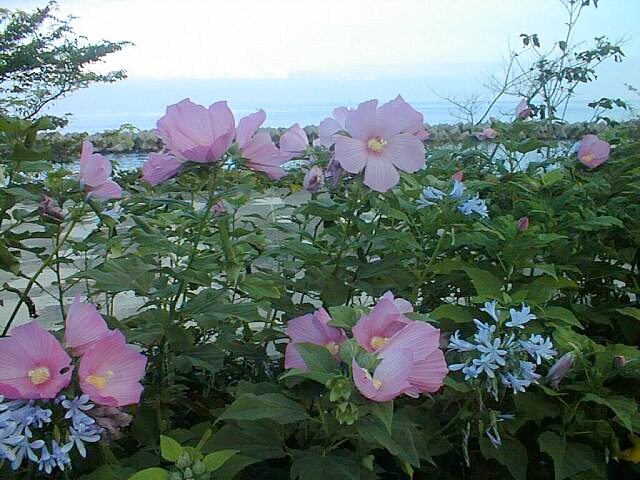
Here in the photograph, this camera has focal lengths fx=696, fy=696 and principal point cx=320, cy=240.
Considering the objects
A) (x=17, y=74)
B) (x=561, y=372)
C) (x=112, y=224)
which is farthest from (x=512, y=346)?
(x=17, y=74)

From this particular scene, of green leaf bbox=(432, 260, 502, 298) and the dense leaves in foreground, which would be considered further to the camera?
green leaf bbox=(432, 260, 502, 298)

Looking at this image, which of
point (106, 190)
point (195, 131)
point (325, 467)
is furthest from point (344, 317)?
point (106, 190)

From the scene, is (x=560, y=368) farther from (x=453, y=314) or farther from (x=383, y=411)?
(x=383, y=411)

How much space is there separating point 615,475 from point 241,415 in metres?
0.64

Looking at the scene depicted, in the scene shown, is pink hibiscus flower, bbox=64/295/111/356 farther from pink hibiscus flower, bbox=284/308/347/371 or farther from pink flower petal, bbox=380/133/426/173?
pink flower petal, bbox=380/133/426/173

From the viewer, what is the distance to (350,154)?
790mm

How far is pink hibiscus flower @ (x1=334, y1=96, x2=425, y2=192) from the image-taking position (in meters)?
0.79

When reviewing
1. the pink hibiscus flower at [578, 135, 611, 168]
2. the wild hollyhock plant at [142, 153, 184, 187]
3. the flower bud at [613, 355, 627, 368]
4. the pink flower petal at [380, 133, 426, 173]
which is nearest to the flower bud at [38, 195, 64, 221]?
the wild hollyhock plant at [142, 153, 184, 187]

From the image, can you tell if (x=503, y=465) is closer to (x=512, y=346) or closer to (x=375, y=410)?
(x=512, y=346)

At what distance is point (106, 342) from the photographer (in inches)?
21.9

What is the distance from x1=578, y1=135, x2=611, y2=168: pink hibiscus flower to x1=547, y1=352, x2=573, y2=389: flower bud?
62cm

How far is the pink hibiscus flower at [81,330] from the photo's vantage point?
0.56m

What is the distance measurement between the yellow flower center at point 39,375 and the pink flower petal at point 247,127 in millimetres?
300

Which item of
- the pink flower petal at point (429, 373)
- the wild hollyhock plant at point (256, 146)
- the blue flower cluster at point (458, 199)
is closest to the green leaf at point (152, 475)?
the pink flower petal at point (429, 373)
